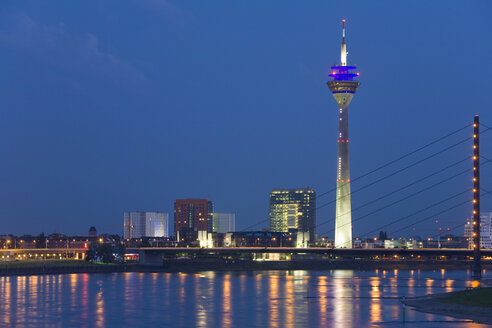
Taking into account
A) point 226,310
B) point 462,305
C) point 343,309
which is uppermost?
point 462,305

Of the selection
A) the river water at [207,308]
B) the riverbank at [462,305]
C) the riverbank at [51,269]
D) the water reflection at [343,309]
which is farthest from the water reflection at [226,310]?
the riverbank at [51,269]

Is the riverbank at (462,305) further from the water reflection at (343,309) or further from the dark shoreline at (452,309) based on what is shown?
the water reflection at (343,309)

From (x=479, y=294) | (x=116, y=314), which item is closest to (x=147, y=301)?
→ (x=116, y=314)

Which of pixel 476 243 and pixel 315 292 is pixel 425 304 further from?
pixel 476 243

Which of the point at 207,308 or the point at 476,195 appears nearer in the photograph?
the point at 207,308

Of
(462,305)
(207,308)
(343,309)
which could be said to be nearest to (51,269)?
(207,308)

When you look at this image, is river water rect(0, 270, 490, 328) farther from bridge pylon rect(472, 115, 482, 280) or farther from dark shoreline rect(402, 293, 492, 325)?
bridge pylon rect(472, 115, 482, 280)

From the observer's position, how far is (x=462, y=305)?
2803 inches

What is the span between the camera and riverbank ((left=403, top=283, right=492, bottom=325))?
63.6 meters

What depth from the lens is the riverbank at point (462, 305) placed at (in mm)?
63594

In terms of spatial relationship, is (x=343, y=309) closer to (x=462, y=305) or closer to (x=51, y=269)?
(x=462, y=305)

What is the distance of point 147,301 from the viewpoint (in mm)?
86000

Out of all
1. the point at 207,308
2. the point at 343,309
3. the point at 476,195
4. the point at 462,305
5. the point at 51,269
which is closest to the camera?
the point at 462,305

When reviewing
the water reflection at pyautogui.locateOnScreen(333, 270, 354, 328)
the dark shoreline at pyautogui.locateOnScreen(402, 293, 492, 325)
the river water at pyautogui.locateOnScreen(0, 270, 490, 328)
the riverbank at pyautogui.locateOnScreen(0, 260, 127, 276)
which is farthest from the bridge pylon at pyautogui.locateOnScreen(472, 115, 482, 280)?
the riverbank at pyautogui.locateOnScreen(0, 260, 127, 276)
